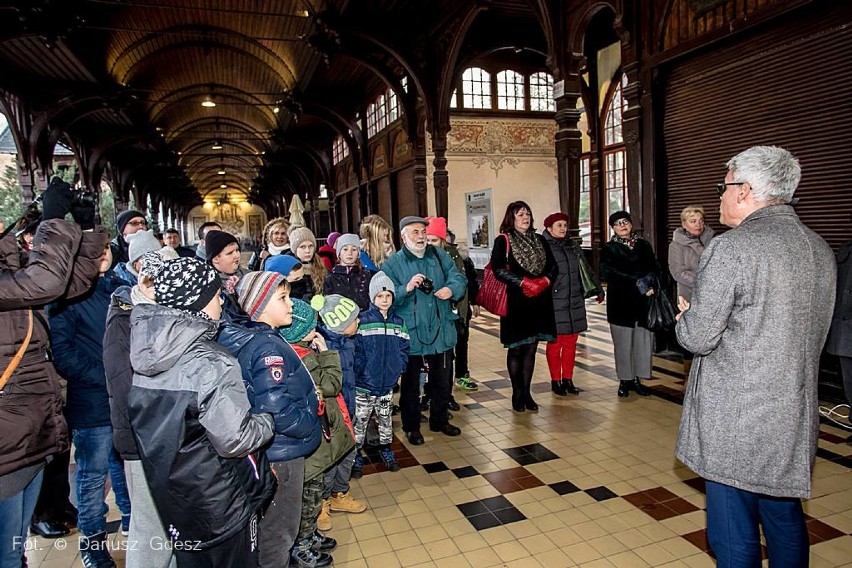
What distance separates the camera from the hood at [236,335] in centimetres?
195

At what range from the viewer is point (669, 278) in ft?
20.5

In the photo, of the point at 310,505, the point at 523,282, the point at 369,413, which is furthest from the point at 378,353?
the point at 523,282

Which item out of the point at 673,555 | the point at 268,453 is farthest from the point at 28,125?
the point at 673,555

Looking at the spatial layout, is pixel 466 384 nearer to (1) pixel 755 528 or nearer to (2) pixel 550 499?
(2) pixel 550 499

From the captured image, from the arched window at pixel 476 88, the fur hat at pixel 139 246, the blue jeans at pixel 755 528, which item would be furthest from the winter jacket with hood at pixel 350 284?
the arched window at pixel 476 88

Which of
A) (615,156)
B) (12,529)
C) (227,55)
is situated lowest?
(12,529)

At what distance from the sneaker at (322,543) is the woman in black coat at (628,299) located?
323 cm

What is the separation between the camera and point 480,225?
7.94 metres

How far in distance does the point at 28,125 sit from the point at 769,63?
13984 millimetres

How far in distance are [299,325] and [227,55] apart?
53.4 ft

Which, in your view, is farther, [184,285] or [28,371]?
[28,371]

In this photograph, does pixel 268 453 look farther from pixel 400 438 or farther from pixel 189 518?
pixel 400 438

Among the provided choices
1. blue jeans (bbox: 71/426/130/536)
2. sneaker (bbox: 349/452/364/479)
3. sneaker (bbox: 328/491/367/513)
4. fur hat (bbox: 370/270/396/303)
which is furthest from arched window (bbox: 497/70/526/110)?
blue jeans (bbox: 71/426/130/536)

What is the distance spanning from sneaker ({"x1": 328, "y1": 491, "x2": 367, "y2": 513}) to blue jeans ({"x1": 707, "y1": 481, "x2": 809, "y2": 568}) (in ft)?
6.34
